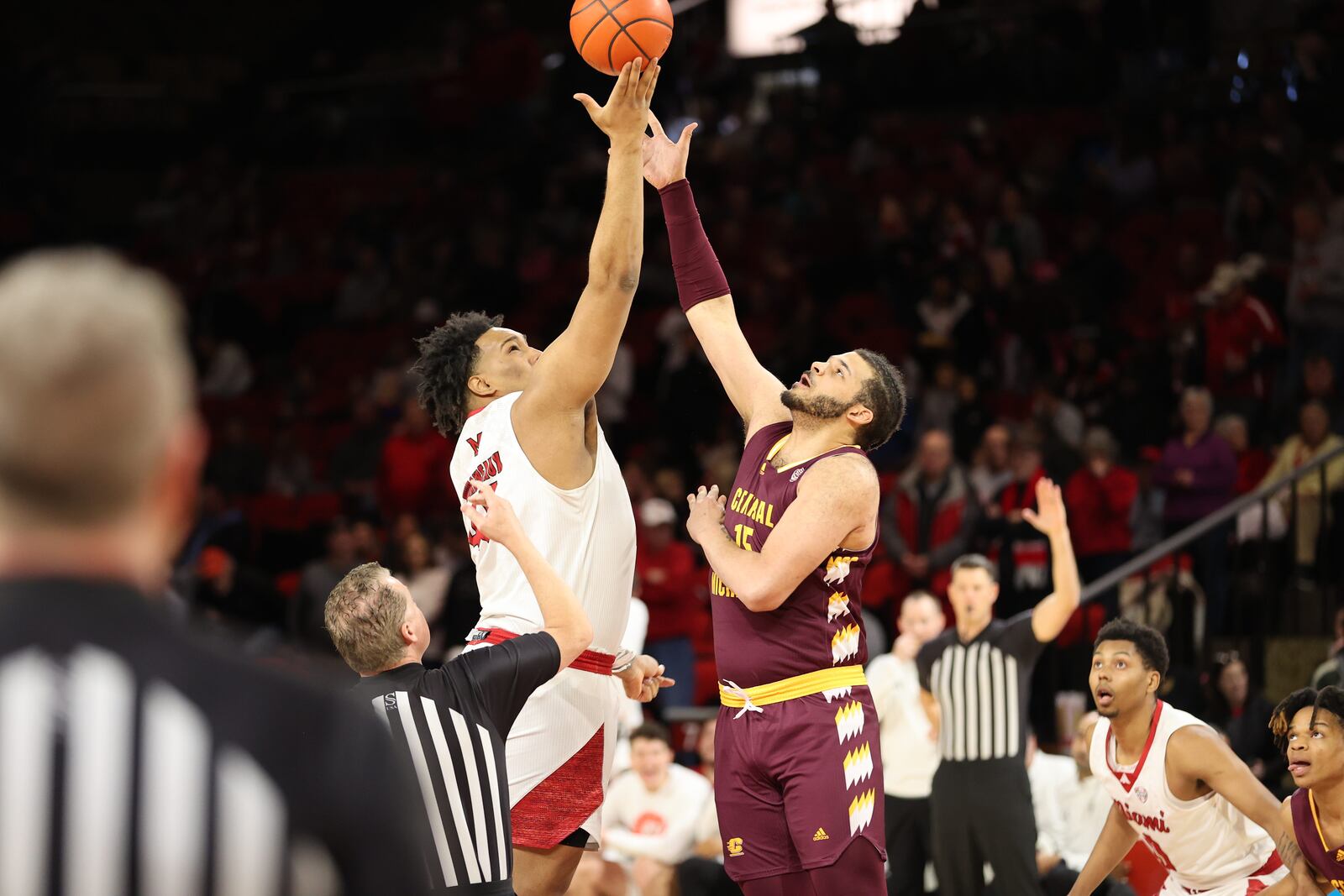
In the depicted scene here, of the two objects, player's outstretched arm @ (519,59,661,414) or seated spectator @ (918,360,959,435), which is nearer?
player's outstretched arm @ (519,59,661,414)

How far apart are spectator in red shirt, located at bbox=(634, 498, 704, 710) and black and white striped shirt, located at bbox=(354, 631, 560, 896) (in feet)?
21.8

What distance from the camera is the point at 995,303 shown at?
1164 cm

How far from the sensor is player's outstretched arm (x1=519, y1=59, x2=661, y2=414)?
400cm

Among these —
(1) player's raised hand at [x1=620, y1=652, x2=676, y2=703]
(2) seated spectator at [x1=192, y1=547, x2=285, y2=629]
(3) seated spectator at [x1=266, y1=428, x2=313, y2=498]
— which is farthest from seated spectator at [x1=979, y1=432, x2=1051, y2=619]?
(3) seated spectator at [x1=266, y1=428, x2=313, y2=498]

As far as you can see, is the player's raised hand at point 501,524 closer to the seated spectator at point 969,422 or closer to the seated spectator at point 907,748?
the seated spectator at point 907,748

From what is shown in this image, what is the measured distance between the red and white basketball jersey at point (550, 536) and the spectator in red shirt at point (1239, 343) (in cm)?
716

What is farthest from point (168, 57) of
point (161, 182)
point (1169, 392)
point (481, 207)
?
point (1169, 392)

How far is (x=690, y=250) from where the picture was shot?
15.1ft

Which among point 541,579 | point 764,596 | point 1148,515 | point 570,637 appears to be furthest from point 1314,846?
point 1148,515

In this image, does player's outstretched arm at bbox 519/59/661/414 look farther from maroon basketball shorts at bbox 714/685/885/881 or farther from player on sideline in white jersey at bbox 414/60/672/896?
maroon basketball shorts at bbox 714/685/885/881

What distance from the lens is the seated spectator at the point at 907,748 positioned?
26.6 feet

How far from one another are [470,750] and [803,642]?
1.18 metres

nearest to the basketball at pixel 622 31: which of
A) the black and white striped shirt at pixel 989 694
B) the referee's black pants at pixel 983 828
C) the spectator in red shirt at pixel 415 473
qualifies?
the black and white striped shirt at pixel 989 694

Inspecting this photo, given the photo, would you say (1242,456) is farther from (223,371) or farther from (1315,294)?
(223,371)
